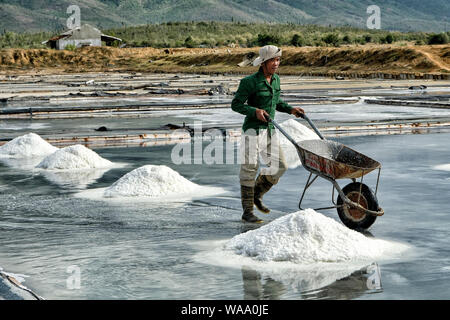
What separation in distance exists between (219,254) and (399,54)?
48.6 m

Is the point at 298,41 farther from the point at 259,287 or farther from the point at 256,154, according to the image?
the point at 259,287

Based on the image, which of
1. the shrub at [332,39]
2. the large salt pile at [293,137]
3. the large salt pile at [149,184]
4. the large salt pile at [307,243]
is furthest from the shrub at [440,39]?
the large salt pile at [307,243]

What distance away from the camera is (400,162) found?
37.8 ft

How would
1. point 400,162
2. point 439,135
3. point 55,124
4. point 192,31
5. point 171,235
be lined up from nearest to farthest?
point 171,235 < point 400,162 < point 439,135 < point 55,124 < point 192,31

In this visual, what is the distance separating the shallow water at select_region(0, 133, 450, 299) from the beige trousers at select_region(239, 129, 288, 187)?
1.46ft

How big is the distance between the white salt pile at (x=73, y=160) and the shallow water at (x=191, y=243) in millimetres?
560

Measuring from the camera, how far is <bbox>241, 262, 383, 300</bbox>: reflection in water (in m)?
4.91

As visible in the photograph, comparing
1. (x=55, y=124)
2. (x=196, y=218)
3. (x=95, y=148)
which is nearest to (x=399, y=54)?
(x=55, y=124)

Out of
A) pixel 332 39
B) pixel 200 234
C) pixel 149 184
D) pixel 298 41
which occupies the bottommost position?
pixel 200 234

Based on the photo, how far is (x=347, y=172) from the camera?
6.82 meters

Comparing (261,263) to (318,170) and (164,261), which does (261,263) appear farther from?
(318,170)

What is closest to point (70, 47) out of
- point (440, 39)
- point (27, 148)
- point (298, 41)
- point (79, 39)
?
point (79, 39)

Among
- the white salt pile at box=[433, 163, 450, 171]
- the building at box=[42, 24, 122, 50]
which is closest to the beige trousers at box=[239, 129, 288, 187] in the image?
the white salt pile at box=[433, 163, 450, 171]

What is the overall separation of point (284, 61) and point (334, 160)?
56.7 meters
